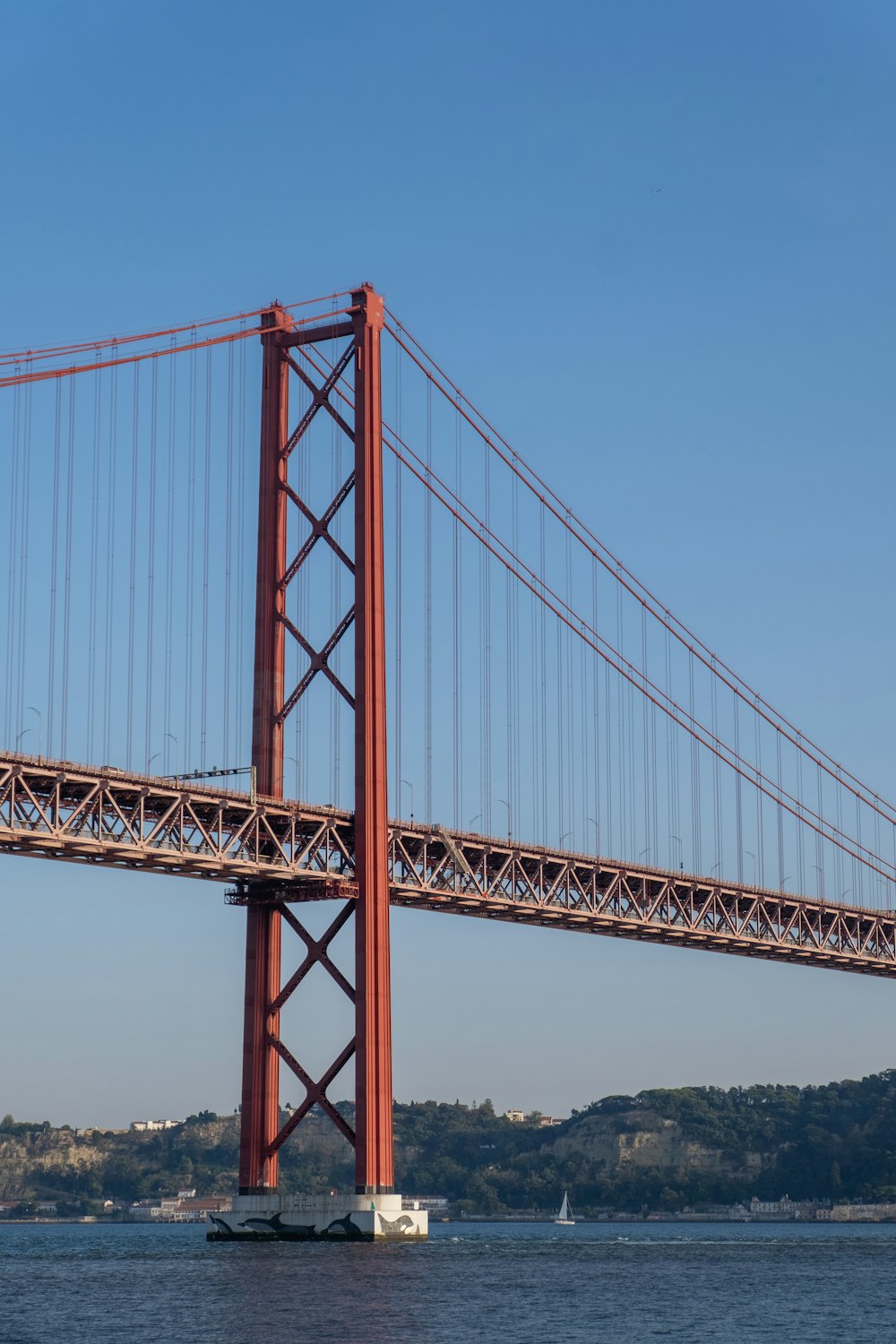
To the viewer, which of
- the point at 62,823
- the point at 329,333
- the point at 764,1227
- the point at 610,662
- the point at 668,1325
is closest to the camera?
the point at 668,1325

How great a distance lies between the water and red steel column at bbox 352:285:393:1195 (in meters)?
3.94

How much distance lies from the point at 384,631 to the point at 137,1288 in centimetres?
2147

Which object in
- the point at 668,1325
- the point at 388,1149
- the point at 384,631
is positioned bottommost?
the point at 668,1325

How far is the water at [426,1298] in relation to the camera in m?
46.2

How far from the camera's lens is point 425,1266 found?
6475cm

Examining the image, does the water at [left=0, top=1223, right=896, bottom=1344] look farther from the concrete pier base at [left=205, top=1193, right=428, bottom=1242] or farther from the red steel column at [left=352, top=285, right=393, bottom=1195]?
the red steel column at [left=352, top=285, right=393, bottom=1195]

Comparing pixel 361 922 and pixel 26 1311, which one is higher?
pixel 361 922

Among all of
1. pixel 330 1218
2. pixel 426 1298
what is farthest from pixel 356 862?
pixel 426 1298

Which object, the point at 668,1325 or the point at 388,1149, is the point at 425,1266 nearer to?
the point at 388,1149

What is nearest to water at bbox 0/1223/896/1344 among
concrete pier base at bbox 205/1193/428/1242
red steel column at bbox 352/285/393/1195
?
concrete pier base at bbox 205/1193/428/1242

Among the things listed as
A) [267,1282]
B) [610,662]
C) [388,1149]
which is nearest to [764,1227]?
[610,662]

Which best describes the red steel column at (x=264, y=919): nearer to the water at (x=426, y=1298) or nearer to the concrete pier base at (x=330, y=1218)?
the concrete pier base at (x=330, y=1218)

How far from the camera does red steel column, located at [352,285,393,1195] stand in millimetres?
65875

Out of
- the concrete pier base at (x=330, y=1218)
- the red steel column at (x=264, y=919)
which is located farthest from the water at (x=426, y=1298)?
the red steel column at (x=264, y=919)
